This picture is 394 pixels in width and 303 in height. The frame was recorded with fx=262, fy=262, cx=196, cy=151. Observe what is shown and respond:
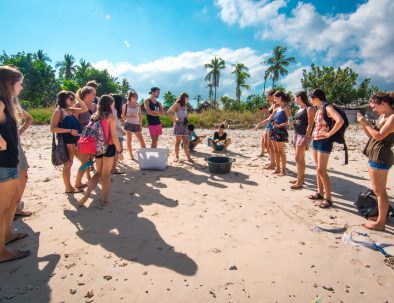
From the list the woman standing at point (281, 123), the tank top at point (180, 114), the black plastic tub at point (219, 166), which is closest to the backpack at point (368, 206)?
the woman standing at point (281, 123)

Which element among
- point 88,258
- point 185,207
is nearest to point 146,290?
point 88,258

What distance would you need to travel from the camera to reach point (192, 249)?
3.17m

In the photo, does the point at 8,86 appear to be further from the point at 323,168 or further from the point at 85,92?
the point at 323,168

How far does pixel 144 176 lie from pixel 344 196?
424cm

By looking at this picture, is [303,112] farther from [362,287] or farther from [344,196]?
[362,287]

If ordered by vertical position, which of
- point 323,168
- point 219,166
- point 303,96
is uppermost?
point 303,96

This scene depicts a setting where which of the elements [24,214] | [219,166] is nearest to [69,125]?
[24,214]

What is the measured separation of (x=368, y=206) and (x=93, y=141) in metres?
4.35

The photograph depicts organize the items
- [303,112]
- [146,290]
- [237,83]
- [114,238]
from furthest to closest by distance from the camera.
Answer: [237,83], [303,112], [114,238], [146,290]

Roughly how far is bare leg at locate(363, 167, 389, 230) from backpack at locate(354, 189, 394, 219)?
299 millimetres

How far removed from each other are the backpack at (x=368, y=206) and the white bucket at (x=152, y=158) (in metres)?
4.25

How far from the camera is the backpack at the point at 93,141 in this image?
4.01 metres

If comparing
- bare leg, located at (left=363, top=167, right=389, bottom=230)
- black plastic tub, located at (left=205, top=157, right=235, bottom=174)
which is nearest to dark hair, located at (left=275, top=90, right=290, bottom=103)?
black plastic tub, located at (left=205, top=157, right=235, bottom=174)

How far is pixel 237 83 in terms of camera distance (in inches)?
1650
